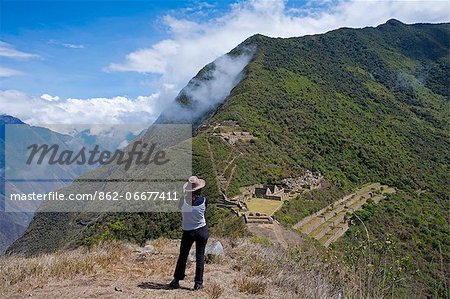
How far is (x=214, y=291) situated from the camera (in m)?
5.02

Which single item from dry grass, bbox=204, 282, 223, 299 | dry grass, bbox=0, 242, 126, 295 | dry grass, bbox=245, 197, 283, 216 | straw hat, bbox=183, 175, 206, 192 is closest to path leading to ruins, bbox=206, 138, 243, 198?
dry grass, bbox=245, 197, 283, 216

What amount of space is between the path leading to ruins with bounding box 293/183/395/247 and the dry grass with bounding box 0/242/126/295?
21.2m

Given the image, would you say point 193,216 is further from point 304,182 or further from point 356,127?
point 356,127

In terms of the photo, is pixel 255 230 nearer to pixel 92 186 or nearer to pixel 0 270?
pixel 0 270

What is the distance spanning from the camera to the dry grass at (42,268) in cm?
539

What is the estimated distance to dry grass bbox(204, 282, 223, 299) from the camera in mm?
4952

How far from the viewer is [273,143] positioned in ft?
184

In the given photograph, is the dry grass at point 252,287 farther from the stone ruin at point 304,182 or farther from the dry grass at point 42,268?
the stone ruin at point 304,182

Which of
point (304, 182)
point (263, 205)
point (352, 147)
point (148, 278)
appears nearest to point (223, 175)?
point (263, 205)

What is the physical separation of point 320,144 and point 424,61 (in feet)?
316

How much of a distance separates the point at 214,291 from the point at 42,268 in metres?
2.70

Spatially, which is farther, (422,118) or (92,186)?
(422,118)

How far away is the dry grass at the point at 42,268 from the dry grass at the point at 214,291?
2.03 m

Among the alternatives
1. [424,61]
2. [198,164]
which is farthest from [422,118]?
[198,164]
